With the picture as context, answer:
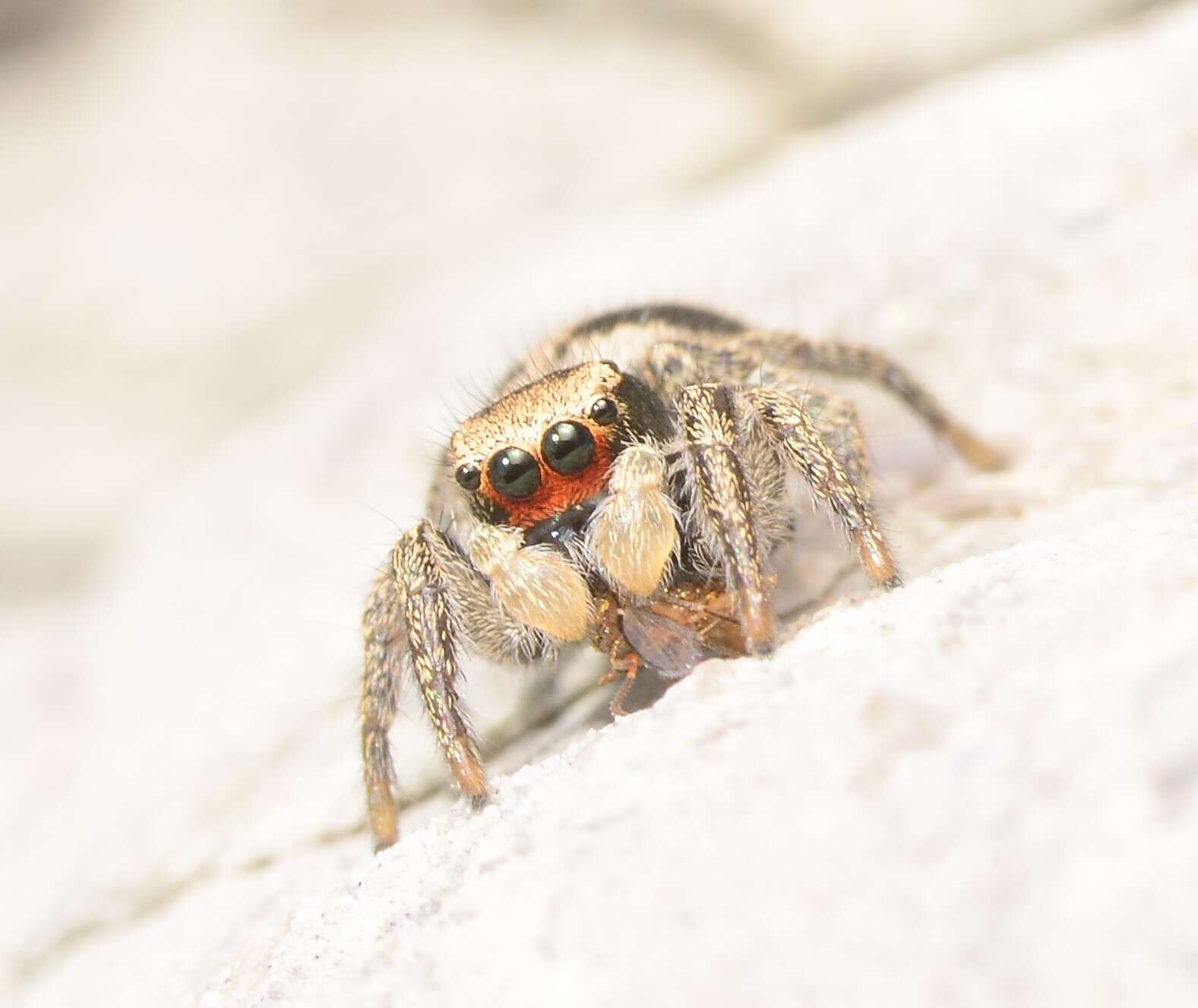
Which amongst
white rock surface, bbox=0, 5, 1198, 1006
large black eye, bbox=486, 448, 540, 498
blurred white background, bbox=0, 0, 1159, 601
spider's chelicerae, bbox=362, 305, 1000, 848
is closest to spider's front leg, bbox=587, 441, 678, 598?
spider's chelicerae, bbox=362, 305, 1000, 848

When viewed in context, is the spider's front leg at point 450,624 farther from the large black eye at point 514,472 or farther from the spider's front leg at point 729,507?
the spider's front leg at point 729,507

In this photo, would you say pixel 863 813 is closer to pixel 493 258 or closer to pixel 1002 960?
pixel 1002 960

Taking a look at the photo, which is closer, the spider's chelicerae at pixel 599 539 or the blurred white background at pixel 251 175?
the spider's chelicerae at pixel 599 539

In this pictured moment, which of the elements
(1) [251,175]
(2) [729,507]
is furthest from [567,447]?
(1) [251,175]

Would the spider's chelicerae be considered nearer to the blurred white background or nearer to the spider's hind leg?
the spider's hind leg

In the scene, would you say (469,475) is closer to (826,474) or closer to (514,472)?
(514,472)

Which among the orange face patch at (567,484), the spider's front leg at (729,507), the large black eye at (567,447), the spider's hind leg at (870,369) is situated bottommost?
the spider's hind leg at (870,369)

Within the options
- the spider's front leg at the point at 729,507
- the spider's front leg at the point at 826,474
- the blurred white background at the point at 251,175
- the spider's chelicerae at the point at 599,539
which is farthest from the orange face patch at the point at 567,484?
the blurred white background at the point at 251,175
